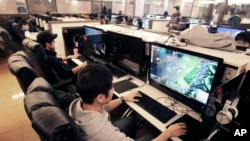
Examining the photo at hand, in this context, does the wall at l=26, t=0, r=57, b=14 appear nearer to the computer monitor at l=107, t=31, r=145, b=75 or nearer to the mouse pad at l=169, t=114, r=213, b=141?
the computer monitor at l=107, t=31, r=145, b=75

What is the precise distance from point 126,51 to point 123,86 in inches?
16.2

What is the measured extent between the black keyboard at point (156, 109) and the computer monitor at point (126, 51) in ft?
1.35

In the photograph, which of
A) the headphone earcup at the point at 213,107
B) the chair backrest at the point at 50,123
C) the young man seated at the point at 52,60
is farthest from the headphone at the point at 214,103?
the young man seated at the point at 52,60

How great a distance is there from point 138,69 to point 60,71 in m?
0.98

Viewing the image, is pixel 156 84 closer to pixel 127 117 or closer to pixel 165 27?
pixel 127 117

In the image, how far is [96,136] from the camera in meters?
0.81

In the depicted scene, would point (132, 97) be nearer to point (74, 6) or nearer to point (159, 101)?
point (159, 101)

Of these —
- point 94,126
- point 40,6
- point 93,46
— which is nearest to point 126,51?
point 93,46

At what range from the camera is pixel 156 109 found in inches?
48.3

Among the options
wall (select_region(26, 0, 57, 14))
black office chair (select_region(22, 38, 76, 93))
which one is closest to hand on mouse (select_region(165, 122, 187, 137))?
black office chair (select_region(22, 38, 76, 93))

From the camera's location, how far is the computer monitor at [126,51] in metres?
1.60

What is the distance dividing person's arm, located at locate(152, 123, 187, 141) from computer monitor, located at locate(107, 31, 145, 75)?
2.46ft

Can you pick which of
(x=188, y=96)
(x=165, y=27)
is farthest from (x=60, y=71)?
(x=165, y=27)

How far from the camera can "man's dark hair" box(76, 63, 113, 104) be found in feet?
2.74
